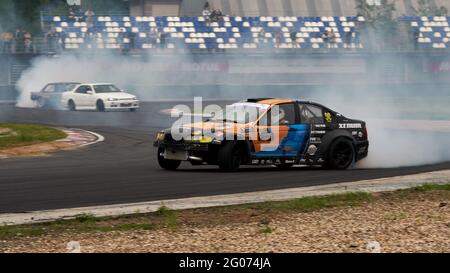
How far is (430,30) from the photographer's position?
49.0 metres

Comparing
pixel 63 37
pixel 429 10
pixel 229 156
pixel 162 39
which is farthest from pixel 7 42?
pixel 229 156

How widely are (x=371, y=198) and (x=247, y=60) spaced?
3381cm

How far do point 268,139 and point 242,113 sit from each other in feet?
2.08

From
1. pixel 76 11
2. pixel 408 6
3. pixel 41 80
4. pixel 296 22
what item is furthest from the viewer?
pixel 408 6

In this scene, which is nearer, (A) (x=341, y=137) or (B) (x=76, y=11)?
(A) (x=341, y=137)

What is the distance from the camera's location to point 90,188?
13.0m

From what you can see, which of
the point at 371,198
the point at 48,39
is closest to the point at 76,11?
the point at 48,39

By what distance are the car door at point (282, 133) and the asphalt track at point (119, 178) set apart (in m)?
0.35

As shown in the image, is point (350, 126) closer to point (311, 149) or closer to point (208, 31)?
point (311, 149)

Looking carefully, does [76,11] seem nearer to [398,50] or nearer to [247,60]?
[247,60]

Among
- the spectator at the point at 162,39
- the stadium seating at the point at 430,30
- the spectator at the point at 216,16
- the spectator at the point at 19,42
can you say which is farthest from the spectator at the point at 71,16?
the stadium seating at the point at 430,30

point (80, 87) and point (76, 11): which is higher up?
point (76, 11)

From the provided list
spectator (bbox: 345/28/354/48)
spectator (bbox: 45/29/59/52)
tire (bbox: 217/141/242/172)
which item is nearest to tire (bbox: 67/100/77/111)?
spectator (bbox: 45/29/59/52)
